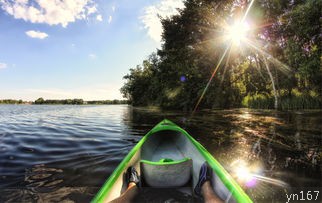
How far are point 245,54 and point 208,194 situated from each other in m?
28.0

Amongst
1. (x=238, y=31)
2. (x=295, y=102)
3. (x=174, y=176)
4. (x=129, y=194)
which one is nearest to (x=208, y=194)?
(x=174, y=176)

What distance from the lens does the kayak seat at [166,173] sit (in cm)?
313

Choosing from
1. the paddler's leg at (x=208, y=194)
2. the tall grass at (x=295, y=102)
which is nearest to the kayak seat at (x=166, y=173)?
the paddler's leg at (x=208, y=194)

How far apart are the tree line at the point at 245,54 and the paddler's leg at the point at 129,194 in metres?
15.6

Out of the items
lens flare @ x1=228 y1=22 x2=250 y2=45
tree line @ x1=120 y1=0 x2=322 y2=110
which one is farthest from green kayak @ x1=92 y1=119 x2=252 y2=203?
lens flare @ x1=228 y1=22 x2=250 y2=45

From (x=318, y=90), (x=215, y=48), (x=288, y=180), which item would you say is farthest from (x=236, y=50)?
(x=288, y=180)

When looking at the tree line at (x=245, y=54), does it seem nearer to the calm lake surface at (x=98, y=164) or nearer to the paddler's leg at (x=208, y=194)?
the calm lake surface at (x=98, y=164)

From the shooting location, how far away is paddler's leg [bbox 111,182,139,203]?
2.41 meters

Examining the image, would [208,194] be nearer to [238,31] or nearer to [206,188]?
[206,188]

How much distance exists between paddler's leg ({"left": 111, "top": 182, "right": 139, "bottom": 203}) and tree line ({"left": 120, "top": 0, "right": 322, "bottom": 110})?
615 inches

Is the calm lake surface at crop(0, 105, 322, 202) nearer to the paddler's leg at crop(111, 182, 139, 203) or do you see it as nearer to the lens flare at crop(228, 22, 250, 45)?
the paddler's leg at crop(111, 182, 139, 203)

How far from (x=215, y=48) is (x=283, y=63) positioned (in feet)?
29.1

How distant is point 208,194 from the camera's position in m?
2.60

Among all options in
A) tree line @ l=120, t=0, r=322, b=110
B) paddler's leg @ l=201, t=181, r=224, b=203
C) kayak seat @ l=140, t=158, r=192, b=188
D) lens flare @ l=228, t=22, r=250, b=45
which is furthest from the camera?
lens flare @ l=228, t=22, r=250, b=45
